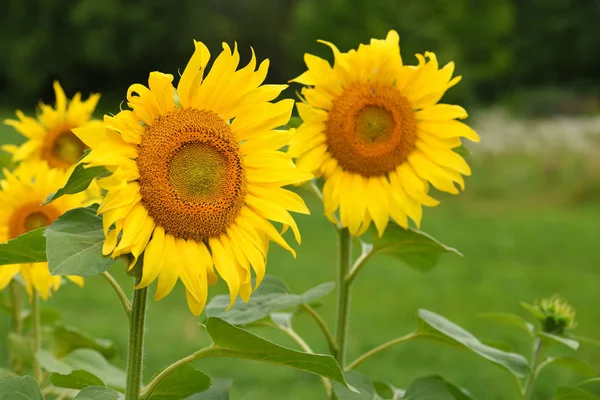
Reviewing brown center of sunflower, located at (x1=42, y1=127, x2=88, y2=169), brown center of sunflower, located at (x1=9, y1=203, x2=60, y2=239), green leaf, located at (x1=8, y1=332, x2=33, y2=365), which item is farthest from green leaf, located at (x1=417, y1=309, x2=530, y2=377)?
brown center of sunflower, located at (x1=42, y1=127, x2=88, y2=169)

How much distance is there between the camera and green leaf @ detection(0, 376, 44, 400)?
3.92 ft

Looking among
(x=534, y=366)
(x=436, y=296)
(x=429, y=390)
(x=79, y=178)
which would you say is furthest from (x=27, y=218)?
(x=436, y=296)

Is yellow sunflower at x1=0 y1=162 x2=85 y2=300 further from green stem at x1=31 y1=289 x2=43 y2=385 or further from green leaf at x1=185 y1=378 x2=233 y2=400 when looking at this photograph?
green leaf at x1=185 y1=378 x2=233 y2=400

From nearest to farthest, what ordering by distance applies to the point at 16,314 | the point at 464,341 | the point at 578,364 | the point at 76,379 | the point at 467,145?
→ the point at 76,379
the point at 464,341
the point at 578,364
the point at 16,314
the point at 467,145

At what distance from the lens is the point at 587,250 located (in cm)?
780

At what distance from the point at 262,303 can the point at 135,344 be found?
0.38 meters

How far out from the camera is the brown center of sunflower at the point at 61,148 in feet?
7.08

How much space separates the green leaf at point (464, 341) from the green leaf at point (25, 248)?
25.6 inches

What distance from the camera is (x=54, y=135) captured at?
2312mm

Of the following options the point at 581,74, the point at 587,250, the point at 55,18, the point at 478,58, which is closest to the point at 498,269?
the point at 587,250

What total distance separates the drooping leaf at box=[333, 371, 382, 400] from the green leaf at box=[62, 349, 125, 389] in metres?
0.48

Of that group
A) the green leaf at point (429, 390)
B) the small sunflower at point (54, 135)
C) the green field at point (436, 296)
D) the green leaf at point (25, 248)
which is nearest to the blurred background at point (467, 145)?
the green field at point (436, 296)

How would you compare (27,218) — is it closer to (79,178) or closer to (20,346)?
(20,346)

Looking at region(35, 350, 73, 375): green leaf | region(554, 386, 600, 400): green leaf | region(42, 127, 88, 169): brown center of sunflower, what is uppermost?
region(42, 127, 88, 169): brown center of sunflower
